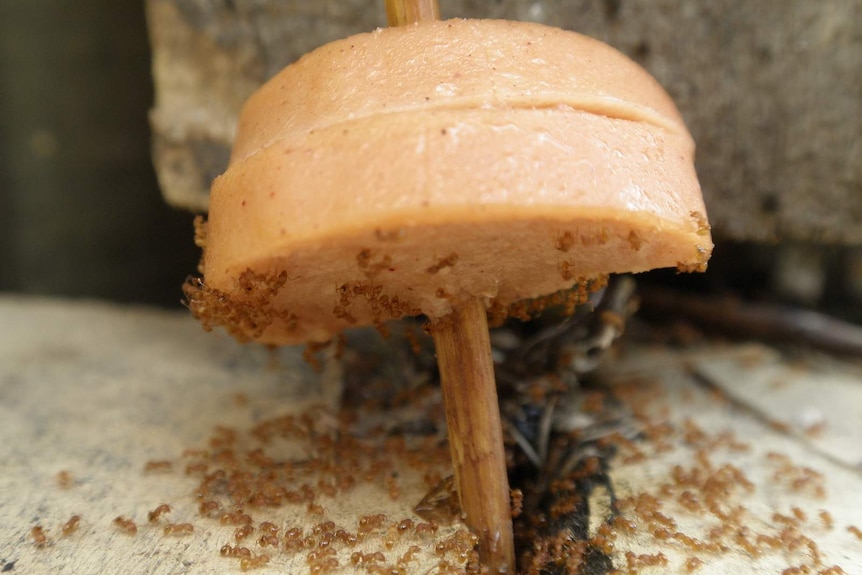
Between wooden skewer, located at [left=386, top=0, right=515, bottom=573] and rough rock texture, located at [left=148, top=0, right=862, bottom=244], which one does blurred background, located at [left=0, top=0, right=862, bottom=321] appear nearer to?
rough rock texture, located at [left=148, top=0, right=862, bottom=244]

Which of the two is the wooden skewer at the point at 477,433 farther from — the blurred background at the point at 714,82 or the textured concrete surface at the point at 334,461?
the blurred background at the point at 714,82

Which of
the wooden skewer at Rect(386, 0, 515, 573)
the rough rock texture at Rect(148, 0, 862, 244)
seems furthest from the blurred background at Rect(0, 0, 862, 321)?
the wooden skewer at Rect(386, 0, 515, 573)

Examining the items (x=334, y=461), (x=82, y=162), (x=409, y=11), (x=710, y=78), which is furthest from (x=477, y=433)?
(x=82, y=162)

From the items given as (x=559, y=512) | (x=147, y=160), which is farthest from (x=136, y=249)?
(x=559, y=512)

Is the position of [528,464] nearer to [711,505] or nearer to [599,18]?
[711,505]

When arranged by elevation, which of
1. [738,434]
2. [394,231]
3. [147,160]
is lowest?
[738,434]

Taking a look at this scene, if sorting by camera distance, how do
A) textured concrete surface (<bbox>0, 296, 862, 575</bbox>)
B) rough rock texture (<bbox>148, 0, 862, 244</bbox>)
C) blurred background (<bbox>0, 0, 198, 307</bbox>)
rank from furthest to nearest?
blurred background (<bbox>0, 0, 198, 307</bbox>) → rough rock texture (<bbox>148, 0, 862, 244</bbox>) → textured concrete surface (<bbox>0, 296, 862, 575</bbox>)

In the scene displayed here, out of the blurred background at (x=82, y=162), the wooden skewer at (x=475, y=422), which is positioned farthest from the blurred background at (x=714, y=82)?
the blurred background at (x=82, y=162)
